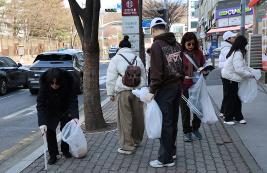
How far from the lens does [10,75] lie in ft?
57.1

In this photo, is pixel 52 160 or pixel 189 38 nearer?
pixel 52 160

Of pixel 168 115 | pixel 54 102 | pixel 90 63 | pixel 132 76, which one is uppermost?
pixel 90 63

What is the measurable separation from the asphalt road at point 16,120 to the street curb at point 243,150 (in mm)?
3685

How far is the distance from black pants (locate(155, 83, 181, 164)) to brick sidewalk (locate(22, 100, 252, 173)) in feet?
0.70

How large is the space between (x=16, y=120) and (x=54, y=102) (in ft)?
16.5

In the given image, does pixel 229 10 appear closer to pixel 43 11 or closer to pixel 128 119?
pixel 43 11

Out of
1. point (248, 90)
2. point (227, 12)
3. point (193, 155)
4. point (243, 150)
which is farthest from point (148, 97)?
point (227, 12)

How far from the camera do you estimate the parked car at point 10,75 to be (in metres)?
16.8

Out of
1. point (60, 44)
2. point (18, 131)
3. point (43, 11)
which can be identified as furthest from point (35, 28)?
point (18, 131)

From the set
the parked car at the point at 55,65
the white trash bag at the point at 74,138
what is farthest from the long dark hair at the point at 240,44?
the parked car at the point at 55,65

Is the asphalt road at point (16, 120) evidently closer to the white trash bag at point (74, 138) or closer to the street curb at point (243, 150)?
the white trash bag at point (74, 138)

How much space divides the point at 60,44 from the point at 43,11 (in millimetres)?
18966

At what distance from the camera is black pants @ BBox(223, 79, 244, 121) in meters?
8.38

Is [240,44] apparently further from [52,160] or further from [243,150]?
[52,160]
